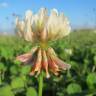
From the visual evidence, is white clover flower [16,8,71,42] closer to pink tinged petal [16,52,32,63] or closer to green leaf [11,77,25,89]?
pink tinged petal [16,52,32,63]

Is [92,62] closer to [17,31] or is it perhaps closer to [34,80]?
[34,80]

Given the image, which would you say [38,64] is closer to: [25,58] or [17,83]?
[25,58]

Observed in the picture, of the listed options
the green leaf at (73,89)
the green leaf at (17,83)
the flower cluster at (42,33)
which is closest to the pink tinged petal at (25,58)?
the flower cluster at (42,33)

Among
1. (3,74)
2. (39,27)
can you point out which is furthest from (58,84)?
(39,27)

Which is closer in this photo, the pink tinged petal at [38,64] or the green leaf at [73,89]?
the pink tinged petal at [38,64]

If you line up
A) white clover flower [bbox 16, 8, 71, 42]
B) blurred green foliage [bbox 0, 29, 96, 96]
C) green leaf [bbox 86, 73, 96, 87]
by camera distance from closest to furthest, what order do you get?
white clover flower [bbox 16, 8, 71, 42] → blurred green foliage [bbox 0, 29, 96, 96] → green leaf [bbox 86, 73, 96, 87]

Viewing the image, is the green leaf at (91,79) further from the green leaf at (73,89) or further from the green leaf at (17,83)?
the green leaf at (17,83)

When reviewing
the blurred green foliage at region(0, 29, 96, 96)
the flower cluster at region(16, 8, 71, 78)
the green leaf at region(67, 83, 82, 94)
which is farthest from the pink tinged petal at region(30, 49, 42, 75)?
the green leaf at region(67, 83, 82, 94)

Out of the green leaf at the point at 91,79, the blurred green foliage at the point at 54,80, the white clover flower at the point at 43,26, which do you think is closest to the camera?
the white clover flower at the point at 43,26

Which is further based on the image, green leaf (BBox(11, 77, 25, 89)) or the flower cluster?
green leaf (BBox(11, 77, 25, 89))
